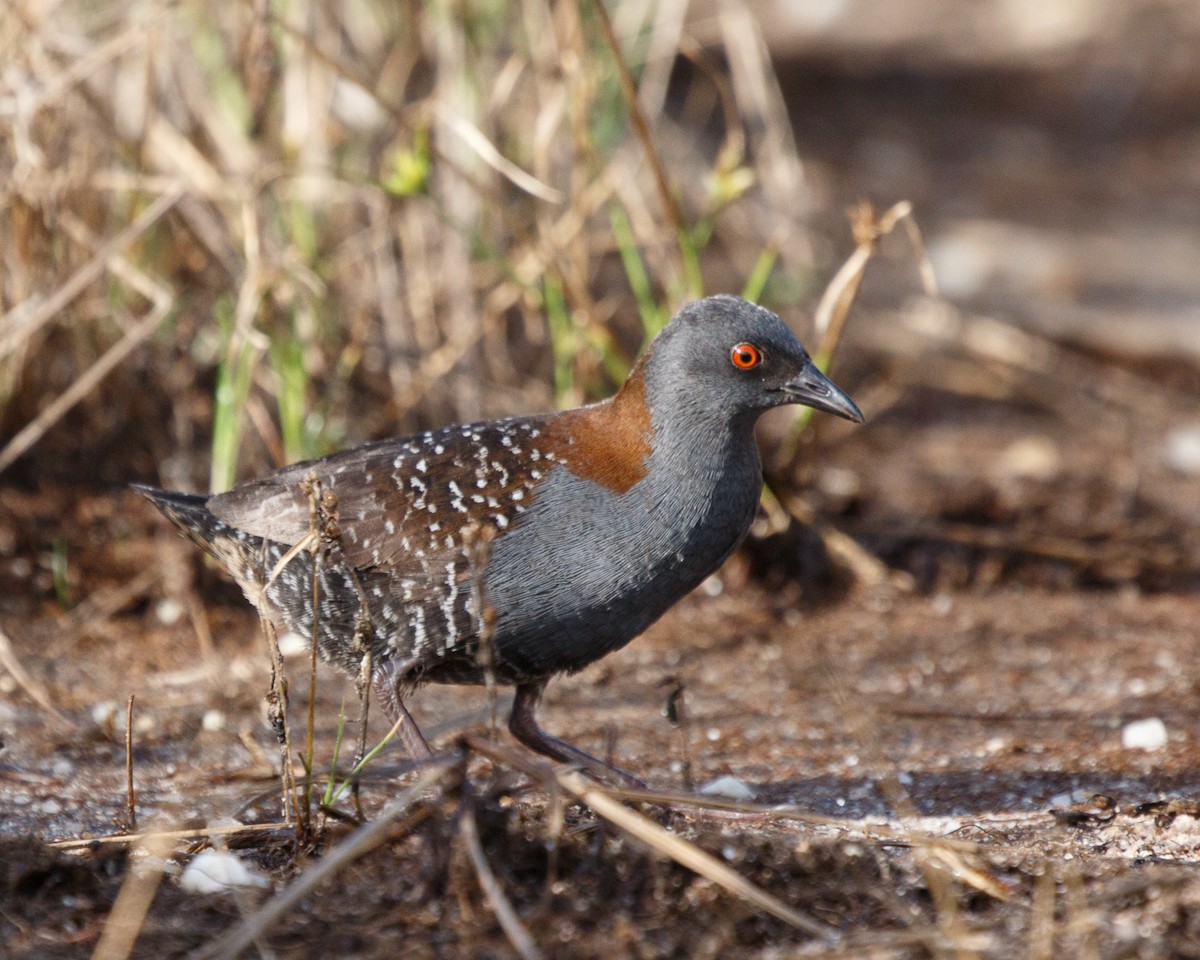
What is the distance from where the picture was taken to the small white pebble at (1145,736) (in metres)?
4.52

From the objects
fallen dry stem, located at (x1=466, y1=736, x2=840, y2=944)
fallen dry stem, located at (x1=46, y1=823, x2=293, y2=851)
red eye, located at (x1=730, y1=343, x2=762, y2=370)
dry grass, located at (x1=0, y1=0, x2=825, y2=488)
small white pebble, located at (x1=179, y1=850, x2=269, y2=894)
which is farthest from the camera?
dry grass, located at (x1=0, y1=0, x2=825, y2=488)

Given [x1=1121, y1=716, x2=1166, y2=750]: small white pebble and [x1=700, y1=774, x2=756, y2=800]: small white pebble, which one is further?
[x1=1121, y1=716, x2=1166, y2=750]: small white pebble

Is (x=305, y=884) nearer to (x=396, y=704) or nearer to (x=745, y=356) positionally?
(x=396, y=704)

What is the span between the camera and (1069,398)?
7520mm

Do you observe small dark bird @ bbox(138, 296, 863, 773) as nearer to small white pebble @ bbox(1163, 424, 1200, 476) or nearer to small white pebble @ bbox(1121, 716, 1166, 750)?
small white pebble @ bbox(1121, 716, 1166, 750)

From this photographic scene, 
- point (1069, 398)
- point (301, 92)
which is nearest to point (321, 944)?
point (301, 92)

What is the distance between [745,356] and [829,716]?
1453mm

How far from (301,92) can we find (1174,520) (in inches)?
167

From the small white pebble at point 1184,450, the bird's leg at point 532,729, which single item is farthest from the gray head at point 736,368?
the small white pebble at point 1184,450

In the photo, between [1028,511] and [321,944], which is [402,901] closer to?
[321,944]

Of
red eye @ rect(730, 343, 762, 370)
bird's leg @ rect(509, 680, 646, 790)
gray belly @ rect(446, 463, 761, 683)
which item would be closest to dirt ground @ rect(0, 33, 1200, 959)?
bird's leg @ rect(509, 680, 646, 790)

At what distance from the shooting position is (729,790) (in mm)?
4191

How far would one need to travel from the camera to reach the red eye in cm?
416

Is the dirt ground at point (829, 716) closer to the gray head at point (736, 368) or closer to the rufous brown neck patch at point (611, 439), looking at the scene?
the rufous brown neck patch at point (611, 439)
